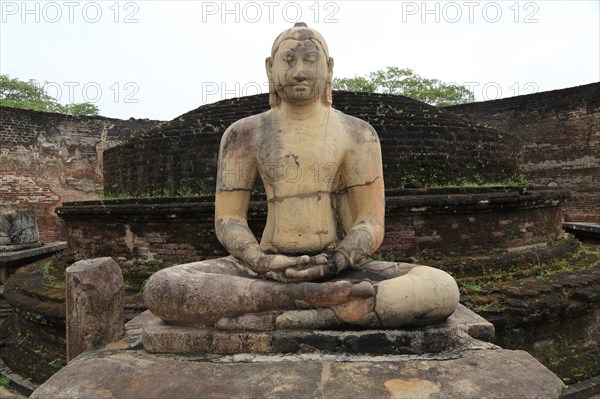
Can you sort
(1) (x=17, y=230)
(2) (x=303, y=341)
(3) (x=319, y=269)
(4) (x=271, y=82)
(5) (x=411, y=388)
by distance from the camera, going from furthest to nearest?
(1) (x=17, y=230) → (4) (x=271, y=82) → (3) (x=319, y=269) → (2) (x=303, y=341) → (5) (x=411, y=388)

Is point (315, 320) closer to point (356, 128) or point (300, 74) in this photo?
point (356, 128)

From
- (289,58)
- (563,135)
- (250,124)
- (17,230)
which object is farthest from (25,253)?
(563,135)

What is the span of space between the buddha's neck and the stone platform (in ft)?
4.78

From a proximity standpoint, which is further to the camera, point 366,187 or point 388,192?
point 388,192

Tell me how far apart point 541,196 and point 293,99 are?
4.73m

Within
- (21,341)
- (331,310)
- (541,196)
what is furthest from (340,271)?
(21,341)

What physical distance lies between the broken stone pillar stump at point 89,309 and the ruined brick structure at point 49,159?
1303 centimetres

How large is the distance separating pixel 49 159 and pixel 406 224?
13.0 meters

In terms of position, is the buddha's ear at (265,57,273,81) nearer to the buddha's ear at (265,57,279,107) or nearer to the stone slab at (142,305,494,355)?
the buddha's ear at (265,57,279,107)

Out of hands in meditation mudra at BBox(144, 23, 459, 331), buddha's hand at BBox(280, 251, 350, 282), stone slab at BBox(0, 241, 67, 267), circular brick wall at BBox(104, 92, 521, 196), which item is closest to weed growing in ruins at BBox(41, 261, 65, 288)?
circular brick wall at BBox(104, 92, 521, 196)

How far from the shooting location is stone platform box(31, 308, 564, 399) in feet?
6.15

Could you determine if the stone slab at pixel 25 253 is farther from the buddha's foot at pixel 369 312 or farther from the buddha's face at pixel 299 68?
the buddha's face at pixel 299 68

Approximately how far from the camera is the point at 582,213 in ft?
45.9

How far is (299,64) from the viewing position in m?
2.70
